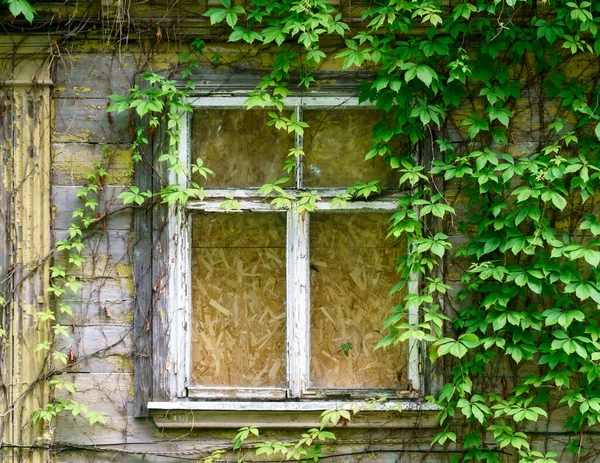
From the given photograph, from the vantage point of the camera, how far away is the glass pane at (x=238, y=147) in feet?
11.5

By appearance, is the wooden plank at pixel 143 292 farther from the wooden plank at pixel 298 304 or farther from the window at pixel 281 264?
the wooden plank at pixel 298 304

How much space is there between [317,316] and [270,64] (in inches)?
50.3

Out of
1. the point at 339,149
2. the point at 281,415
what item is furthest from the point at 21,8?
the point at 281,415

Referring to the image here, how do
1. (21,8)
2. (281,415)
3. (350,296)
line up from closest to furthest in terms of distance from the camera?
(21,8), (281,415), (350,296)

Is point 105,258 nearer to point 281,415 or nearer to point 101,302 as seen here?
point 101,302

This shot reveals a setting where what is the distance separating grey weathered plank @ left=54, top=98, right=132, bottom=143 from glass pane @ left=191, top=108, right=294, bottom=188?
0.36 m

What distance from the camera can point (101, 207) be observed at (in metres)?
3.44

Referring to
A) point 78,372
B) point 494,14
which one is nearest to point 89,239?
point 78,372

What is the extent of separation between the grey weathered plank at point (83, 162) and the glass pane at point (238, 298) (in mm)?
437

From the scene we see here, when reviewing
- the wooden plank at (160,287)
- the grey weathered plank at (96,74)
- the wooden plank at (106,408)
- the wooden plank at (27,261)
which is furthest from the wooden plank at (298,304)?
the wooden plank at (27,261)

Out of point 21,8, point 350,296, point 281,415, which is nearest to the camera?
point 21,8

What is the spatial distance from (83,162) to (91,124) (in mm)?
192

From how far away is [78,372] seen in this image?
3.42 metres

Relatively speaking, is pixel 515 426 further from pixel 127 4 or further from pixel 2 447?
pixel 127 4
